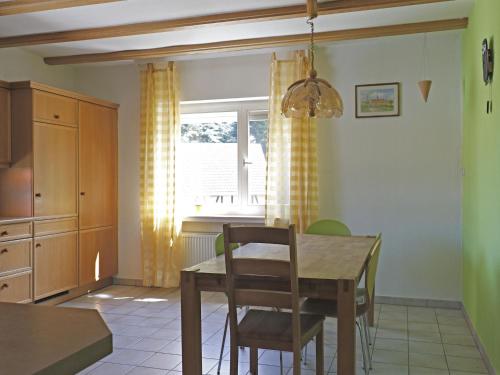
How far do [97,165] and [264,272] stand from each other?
3.38 metres

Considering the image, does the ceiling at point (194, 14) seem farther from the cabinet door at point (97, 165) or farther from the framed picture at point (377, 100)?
the cabinet door at point (97, 165)

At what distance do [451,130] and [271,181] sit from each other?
1.74 m

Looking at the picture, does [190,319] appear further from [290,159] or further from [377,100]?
[377,100]

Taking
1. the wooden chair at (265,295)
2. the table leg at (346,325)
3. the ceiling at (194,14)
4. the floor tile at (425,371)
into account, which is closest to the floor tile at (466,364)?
the floor tile at (425,371)

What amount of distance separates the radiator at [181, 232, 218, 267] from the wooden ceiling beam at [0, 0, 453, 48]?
216cm

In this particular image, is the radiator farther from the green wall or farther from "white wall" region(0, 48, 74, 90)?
the green wall

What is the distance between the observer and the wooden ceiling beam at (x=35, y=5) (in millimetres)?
3426

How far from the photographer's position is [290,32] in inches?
172

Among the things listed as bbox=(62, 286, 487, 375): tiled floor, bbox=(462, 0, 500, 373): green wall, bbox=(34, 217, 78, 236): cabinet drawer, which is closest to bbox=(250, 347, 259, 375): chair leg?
bbox=(62, 286, 487, 375): tiled floor

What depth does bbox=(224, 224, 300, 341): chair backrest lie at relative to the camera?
2.22 m

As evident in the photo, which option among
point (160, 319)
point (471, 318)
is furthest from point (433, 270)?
point (160, 319)

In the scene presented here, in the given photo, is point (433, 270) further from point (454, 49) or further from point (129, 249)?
point (129, 249)

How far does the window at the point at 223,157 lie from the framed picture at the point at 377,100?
101cm

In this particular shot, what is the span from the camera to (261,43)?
4508mm
